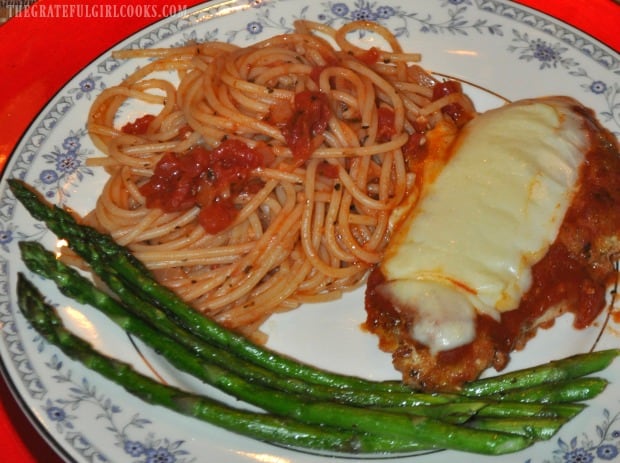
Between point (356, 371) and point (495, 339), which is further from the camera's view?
point (356, 371)

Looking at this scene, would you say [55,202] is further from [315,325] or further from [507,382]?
[507,382]

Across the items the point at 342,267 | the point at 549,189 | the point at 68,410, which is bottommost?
the point at 68,410

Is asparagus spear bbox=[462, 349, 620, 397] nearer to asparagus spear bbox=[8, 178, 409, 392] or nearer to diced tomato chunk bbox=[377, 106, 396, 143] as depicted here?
asparagus spear bbox=[8, 178, 409, 392]


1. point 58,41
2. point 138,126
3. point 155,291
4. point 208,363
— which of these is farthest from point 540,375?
point 58,41

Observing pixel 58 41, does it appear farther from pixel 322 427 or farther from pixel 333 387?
pixel 322 427

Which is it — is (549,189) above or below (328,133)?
below

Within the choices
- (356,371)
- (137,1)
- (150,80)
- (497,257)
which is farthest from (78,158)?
(497,257)

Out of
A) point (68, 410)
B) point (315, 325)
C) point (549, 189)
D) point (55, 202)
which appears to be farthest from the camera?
point (55, 202)

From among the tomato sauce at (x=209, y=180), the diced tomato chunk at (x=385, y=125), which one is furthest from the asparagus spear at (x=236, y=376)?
the diced tomato chunk at (x=385, y=125)
